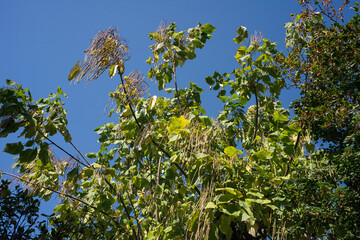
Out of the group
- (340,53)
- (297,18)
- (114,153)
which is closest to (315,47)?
(340,53)

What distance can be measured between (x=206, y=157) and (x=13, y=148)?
132 centimetres

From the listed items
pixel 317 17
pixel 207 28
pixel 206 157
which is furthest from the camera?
pixel 207 28

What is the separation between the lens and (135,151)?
2934 mm

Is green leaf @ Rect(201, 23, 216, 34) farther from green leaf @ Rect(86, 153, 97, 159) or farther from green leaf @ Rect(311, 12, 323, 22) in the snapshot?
green leaf @ Rect(86, 153, 97, 159)

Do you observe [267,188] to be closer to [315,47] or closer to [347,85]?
[347,85]

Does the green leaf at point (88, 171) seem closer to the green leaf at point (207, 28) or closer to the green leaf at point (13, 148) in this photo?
the green leaf at point (13, 148)

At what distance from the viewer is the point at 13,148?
7.64ft

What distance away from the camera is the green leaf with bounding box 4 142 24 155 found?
7.61 ft

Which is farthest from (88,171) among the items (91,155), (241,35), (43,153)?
(241,35)

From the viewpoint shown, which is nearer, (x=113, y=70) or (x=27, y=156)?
(x=27, y=156)

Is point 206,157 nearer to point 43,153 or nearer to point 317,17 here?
point 43,153

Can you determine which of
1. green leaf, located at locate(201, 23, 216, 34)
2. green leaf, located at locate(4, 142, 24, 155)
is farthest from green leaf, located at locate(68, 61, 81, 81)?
green leaf, located at locate(201, 23, 216, 34)

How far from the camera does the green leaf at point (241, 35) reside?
306 cm

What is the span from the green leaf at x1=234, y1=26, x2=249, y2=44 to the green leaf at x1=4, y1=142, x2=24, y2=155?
199cm
